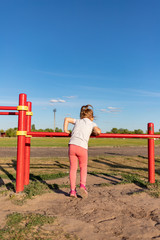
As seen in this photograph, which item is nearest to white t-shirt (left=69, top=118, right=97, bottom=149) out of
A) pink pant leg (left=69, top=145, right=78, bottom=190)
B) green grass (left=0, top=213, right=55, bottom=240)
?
pink pant leg (left=69, top=145, right=78, bottom=190)

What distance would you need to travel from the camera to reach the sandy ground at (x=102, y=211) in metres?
2.22

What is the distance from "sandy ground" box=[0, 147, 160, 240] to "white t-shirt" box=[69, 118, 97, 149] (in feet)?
2.61

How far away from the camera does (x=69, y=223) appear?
241 centimetres

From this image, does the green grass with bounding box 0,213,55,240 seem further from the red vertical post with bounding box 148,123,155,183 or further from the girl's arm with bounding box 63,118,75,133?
the red vertical post with bounding box 148,123,155,183

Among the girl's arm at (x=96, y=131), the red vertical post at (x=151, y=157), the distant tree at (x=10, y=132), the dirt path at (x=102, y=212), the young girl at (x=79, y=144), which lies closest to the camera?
the dirt path at (x=102, y=212)

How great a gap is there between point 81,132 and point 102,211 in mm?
1096

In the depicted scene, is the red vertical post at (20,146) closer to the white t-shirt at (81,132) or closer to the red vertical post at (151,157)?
the white t-shirt at (81,132)

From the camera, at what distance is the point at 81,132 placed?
3.35 meters

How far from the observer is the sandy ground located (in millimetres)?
2219

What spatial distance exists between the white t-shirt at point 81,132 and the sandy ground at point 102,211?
796mm

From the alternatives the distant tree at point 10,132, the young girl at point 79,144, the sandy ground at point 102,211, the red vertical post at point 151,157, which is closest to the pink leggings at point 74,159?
the young girl at point 79,144

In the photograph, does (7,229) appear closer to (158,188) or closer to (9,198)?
(9,198)

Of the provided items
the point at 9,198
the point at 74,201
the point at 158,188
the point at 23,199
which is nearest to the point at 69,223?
the point at 74,201

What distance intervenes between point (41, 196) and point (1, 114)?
1.61 metres
